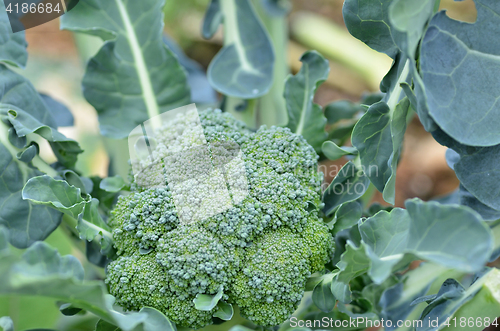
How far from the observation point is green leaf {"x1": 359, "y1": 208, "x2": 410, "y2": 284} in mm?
503

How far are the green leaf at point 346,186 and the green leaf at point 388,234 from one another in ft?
0.37

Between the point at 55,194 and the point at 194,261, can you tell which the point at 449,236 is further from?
the point at 55,194

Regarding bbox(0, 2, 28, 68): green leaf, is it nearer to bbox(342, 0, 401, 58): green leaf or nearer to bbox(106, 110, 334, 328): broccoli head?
bbox(106, 110, 334, 328): broccoli head

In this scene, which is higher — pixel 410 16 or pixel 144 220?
pixel 410 16

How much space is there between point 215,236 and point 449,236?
365 millimetres

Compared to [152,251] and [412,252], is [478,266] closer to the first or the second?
[412,252]

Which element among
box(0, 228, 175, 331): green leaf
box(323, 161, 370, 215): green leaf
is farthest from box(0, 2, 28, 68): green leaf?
box(323, 161, 370, 215): green leaf

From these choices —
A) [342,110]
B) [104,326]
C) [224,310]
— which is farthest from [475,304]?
[104,326]

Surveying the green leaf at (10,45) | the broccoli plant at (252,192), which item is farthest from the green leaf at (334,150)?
the green leaf at (10,45)

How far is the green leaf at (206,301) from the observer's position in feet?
1.94

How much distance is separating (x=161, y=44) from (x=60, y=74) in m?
1.29

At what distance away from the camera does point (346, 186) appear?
0.73m

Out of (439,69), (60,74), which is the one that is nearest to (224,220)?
(439,69)

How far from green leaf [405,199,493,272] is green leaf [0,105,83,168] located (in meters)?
0.62
